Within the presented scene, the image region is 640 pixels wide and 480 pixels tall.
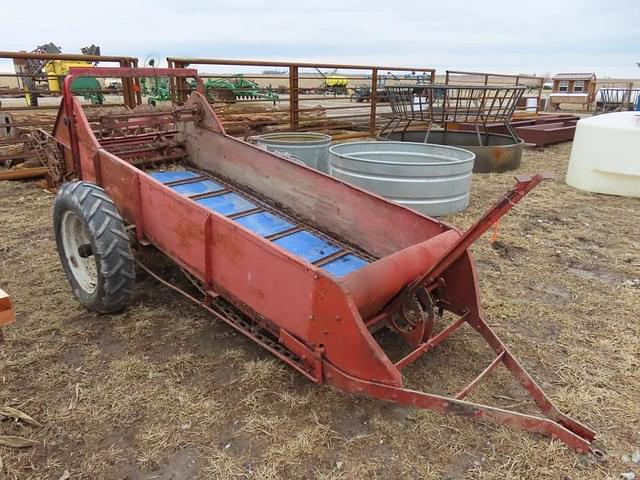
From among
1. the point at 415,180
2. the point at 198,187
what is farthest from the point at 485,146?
the point at 198,187

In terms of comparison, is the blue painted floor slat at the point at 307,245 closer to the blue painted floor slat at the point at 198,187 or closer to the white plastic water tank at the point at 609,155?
the blue painted floor slat at the point at 198,187

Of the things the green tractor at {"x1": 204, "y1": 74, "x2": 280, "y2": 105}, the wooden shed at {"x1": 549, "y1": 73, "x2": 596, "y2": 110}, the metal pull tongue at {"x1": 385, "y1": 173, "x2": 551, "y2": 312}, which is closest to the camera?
the metal pull tongue at {"x1": 385, "y1": 173, "x2": 551, "y2": 312}

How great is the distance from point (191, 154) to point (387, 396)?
3.44 meters

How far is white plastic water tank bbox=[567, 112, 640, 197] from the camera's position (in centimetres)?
638

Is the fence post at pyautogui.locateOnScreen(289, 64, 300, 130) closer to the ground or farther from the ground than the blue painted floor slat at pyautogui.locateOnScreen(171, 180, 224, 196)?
farther from the ground

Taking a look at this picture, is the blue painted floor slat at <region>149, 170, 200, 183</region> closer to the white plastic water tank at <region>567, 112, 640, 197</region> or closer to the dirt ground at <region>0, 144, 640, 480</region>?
the dirt ground at <region>0, 144, 640, 480</region>

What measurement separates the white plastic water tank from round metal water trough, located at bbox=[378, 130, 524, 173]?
41.3 inches

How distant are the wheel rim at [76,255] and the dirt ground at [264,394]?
0.68 ft

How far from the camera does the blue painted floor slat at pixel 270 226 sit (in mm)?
3182

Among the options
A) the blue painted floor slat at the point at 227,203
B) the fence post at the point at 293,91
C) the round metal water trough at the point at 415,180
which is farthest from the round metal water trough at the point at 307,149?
the fence post at the point at 293,91

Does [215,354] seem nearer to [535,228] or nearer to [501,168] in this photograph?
[535,228]

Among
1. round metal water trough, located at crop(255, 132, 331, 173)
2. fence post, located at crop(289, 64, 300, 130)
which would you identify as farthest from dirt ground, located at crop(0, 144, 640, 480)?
fence post, located at crop(289, 64, 300, 130)

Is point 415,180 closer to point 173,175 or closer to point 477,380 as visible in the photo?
point 173,175

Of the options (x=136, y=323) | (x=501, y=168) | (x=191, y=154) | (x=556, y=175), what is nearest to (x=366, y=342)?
(x=136, y=323)
